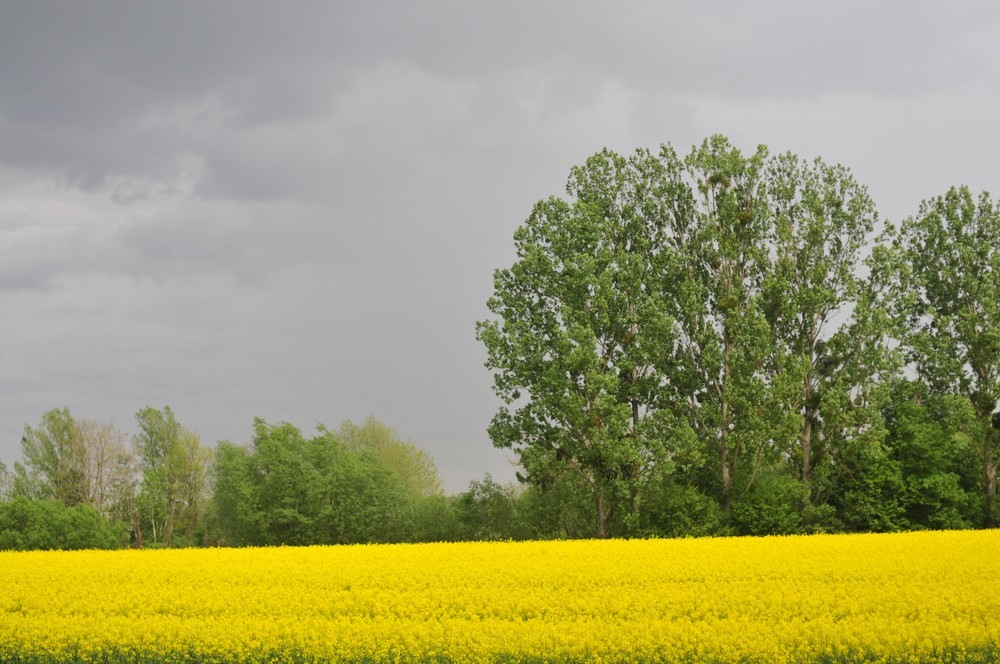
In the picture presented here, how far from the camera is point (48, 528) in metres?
46.4

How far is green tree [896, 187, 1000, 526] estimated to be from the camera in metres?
43.7

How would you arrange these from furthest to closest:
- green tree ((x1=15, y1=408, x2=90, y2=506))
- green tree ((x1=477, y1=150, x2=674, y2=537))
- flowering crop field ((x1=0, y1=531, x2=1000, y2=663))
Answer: green tree ((x1=15, y1=408, x2=90, y2=506)) < green tree ((x1=477, y1=150, x2=674, y2=537)) < flowering crop field ((x1=0, y1=531, x2=1000, y2=663))

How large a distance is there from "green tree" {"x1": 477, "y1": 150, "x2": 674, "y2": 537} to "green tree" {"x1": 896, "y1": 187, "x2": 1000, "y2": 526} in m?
13.3

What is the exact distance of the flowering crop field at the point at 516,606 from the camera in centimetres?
1453

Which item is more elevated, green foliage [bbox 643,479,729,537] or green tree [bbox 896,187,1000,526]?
green tree [bbox 896,187,1000,526]

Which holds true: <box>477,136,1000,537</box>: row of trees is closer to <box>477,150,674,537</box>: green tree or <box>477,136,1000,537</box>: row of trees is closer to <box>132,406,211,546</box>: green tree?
<box>477,150,674,537</box>: green tree

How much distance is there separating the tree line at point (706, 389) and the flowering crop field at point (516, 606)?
10442mm

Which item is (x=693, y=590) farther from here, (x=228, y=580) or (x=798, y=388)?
(x=798, y=388)

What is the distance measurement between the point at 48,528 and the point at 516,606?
1443 inches

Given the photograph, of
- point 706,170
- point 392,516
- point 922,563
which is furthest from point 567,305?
point 922,563

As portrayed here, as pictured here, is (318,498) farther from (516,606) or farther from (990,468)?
(990,468)

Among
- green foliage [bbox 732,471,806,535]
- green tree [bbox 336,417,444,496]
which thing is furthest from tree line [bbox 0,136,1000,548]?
green tree [bbox 336,417,444,496]

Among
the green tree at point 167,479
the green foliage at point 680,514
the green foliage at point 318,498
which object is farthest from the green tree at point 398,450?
the green foliage at point 680,514

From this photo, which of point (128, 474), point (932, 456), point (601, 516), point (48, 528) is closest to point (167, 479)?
point (128, 474)
